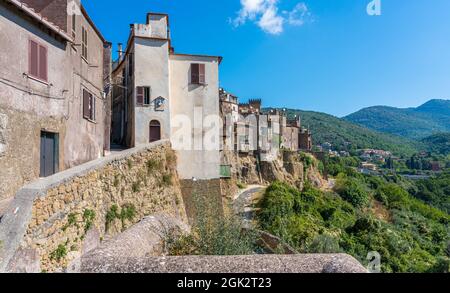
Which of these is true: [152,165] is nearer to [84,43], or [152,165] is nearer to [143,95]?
[84,43]

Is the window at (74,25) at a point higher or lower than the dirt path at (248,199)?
higher

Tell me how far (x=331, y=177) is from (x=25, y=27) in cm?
7050

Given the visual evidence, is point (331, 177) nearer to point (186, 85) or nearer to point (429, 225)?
point (429, 225)

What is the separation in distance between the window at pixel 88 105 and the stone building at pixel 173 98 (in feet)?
12.9

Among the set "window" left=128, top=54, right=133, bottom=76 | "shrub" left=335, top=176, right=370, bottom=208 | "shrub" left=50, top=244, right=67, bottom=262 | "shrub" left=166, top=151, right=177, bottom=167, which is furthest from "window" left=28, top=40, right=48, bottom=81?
"shrub" left=335, top=176, right=370, bottom=208

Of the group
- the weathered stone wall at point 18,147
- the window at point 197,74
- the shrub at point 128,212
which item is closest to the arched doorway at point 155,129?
the window at point 197,74

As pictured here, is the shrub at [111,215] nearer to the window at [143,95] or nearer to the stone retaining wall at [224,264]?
the stone retaining wall at [224,264]

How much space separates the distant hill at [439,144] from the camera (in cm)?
15484

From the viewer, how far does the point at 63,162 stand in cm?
1077

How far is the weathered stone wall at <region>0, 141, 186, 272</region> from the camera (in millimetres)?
4270

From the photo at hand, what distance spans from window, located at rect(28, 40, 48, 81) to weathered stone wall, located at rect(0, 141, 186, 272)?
3572 mm

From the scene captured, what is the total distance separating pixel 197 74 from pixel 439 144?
19063 cm

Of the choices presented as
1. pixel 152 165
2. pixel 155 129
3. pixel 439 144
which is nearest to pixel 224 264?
pixel 152 165

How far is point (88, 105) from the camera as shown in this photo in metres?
13.2
